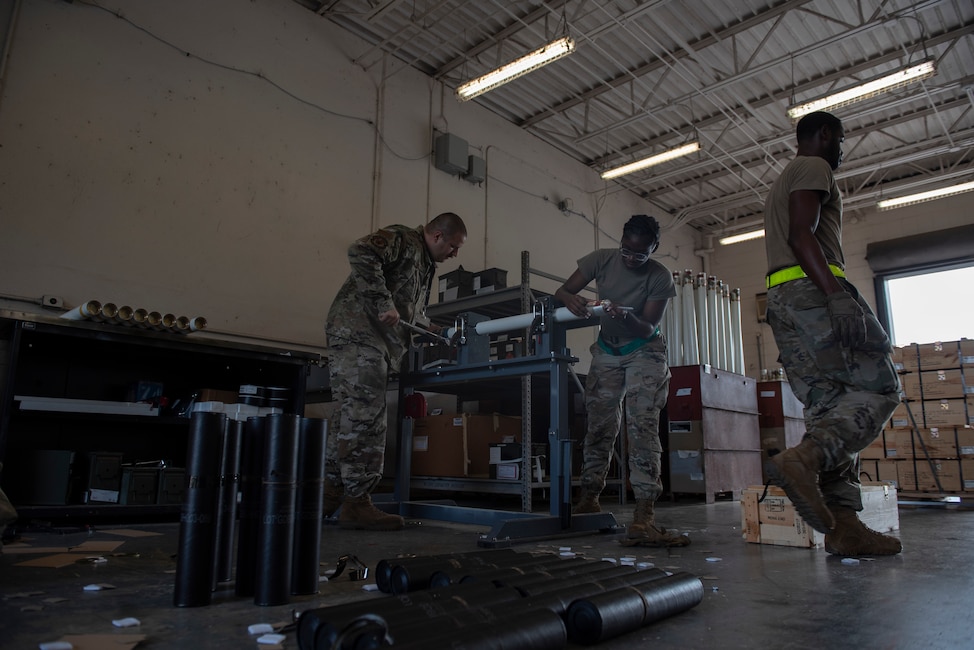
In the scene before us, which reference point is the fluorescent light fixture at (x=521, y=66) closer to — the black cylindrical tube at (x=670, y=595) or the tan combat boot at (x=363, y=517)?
the tan combat boot at (x=363, y=517)

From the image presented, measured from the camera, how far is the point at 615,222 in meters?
9.66

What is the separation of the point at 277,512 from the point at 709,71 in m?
7.36

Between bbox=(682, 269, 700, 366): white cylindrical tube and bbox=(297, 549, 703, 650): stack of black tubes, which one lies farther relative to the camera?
bbox=(682, 269, 700, 366): white cylindrical tube

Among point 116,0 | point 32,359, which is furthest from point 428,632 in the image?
point 116,0

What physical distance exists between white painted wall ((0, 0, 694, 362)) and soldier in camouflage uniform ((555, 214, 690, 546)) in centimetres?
289

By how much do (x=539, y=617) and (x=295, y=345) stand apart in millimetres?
4516

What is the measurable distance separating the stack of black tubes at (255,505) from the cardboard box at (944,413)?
6931mm

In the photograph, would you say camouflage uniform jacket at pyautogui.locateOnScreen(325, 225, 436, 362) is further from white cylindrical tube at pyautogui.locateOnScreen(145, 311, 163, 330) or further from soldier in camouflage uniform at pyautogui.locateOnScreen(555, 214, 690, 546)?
white cylindrical tube at pyautogui.locateOnScreen(145, 311, 163, 330)

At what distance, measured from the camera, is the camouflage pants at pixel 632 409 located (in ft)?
9.91

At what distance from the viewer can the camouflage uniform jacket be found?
323 centimetres

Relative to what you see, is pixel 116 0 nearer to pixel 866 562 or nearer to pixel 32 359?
pixel 32 359

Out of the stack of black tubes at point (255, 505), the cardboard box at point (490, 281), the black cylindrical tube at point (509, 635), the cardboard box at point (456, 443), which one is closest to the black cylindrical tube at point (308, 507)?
the stack of black tubes at point (255, 505)

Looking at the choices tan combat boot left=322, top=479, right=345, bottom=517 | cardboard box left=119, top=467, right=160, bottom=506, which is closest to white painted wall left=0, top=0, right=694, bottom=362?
cardboard box left=119, top=467, right=160, bottom=506

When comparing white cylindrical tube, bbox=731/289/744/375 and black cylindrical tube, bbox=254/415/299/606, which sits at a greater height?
white cylindrical tube, bbox=731/289/744/375
